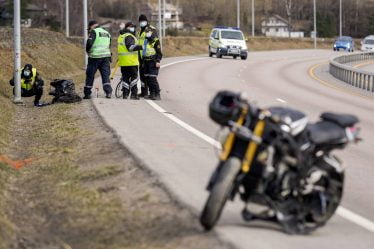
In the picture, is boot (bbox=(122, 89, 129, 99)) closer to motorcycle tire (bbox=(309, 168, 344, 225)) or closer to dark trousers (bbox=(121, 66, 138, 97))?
dark trousers (bbox=(121, 66, 138, 97))

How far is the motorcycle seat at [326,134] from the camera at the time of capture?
655 cm

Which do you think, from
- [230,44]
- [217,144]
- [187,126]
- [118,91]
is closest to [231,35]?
[230,44]

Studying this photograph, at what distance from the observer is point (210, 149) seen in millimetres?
11055

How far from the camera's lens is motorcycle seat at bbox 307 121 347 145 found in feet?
21.5

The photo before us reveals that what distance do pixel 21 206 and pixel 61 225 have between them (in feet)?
3.39

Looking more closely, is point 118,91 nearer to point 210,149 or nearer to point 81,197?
point 210,149

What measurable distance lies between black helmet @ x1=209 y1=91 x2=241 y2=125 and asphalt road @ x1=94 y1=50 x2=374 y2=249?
959 mm

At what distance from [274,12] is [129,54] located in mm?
135211

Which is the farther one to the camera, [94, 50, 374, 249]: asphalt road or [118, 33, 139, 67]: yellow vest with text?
[118, 33, 139, 67]: yellow vest with text

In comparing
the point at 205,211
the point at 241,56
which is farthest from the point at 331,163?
the point at 241,56

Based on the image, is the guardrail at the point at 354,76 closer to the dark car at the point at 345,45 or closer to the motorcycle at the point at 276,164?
the motorcycle at the point at 276,164

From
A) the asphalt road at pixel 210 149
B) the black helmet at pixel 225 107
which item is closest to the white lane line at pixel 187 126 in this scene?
the asphalt road at pixel 210 149

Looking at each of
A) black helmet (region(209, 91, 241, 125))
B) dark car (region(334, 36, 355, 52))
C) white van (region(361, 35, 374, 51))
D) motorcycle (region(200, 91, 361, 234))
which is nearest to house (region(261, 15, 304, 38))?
dark car (region(334, 36, 355, 52))

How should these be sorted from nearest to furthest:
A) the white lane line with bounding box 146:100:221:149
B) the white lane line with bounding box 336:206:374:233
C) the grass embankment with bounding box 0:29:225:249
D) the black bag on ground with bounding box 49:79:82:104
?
the grass embankment with bounding box 0:29:225:249, the white lane line with bounding box 336:206:374:233, the white lane line with bounding box 146:100:221:149, the black bag on ground with bounding box 49:79:82:104
